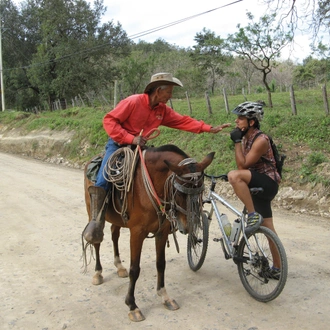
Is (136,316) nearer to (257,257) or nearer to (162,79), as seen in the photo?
(257,257)

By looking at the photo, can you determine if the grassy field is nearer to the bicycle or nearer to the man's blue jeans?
the bicycle

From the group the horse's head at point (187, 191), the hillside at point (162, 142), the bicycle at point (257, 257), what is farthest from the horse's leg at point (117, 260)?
the hillside at point (162, 142)

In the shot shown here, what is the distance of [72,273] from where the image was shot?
4.70 m

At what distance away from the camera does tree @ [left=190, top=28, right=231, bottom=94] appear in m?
28.7

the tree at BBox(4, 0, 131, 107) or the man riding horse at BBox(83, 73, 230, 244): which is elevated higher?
the tree at BBox(4, 0, 131, 107)

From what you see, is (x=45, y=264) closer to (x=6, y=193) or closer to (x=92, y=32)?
(x=6, y=193)

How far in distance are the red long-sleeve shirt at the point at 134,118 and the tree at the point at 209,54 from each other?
25519 millimetres

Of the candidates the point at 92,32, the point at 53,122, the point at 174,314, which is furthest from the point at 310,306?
the point at 92,32

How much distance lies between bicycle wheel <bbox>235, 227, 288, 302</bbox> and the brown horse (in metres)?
0.84

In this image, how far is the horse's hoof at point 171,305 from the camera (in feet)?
12.2

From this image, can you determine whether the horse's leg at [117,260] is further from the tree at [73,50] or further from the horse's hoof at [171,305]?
the tree at [73,50]

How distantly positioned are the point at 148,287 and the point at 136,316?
0.68 m

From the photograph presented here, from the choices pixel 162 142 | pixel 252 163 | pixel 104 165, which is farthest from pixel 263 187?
pixel 162 142

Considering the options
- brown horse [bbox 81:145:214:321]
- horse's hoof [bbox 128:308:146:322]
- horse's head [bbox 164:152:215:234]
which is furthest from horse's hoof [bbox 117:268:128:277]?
horse's head [bbox 164:152:215:234]
